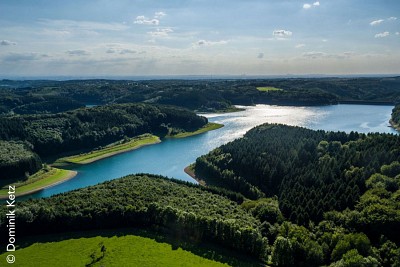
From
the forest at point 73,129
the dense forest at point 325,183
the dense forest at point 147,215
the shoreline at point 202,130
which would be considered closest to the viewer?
the dense forest at point 325,183

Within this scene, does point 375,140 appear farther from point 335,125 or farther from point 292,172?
point 335,125

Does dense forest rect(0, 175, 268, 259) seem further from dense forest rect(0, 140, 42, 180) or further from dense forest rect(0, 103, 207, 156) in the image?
dense forest rect(0, 103, 207, 156)

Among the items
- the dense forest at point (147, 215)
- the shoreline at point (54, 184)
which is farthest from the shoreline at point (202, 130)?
the dense forest at point (147, 215)

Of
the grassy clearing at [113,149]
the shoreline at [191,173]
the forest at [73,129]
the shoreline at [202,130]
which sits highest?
the forest at [73,129]

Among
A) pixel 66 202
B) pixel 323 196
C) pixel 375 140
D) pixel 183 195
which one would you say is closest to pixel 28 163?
pixel 66 202

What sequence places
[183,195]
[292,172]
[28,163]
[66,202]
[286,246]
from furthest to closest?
1. [28,163]
2. [292,172]
3. [183,195]
4. [66,202]
5. [286,246]

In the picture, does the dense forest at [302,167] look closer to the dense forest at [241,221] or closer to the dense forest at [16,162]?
the dense forest at [241,221]

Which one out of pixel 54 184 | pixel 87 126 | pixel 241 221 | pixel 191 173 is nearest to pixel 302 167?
pixel 191 173
